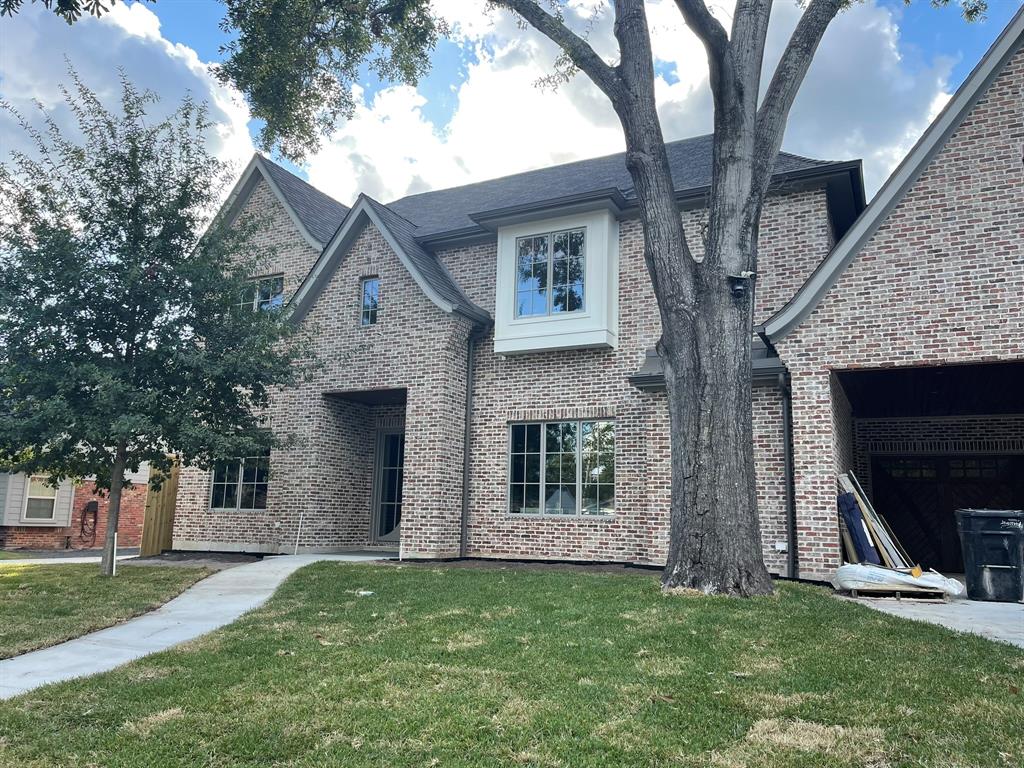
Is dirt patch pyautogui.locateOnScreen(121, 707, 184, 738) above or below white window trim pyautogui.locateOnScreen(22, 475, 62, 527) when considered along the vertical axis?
below

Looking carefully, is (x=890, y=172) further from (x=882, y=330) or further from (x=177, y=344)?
(x=177, y=344)

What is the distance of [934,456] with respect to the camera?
1521 cm

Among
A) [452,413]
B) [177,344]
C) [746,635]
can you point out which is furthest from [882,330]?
[177,344]

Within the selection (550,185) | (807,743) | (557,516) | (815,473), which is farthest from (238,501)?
(807,743)

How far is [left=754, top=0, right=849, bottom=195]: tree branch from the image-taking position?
9461mm

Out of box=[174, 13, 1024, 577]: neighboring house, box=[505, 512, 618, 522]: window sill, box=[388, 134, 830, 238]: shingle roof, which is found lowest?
box=[505, 512, 618, 522]: window sill

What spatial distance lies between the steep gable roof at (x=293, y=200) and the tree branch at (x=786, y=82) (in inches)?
426

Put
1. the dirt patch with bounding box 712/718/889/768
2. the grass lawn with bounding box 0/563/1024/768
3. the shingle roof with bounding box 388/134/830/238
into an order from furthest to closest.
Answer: the shingle roof with bounding box 388/134/830/238 < the grass lawn with bounding box 0/563/1024/768 < the dirt patch with bounding box 712/718/889/768

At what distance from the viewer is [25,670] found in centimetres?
579

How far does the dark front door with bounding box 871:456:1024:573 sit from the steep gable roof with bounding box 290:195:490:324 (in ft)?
29.1

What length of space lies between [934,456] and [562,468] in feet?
24.8

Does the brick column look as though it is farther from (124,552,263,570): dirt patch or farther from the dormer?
(124,552,263,570): dirt patch

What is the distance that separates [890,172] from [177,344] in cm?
1086

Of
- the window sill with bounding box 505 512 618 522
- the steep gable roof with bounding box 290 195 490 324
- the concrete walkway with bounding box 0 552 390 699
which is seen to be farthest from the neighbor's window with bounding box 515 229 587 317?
the concrete walkway with bounding box 0 552 390 699
